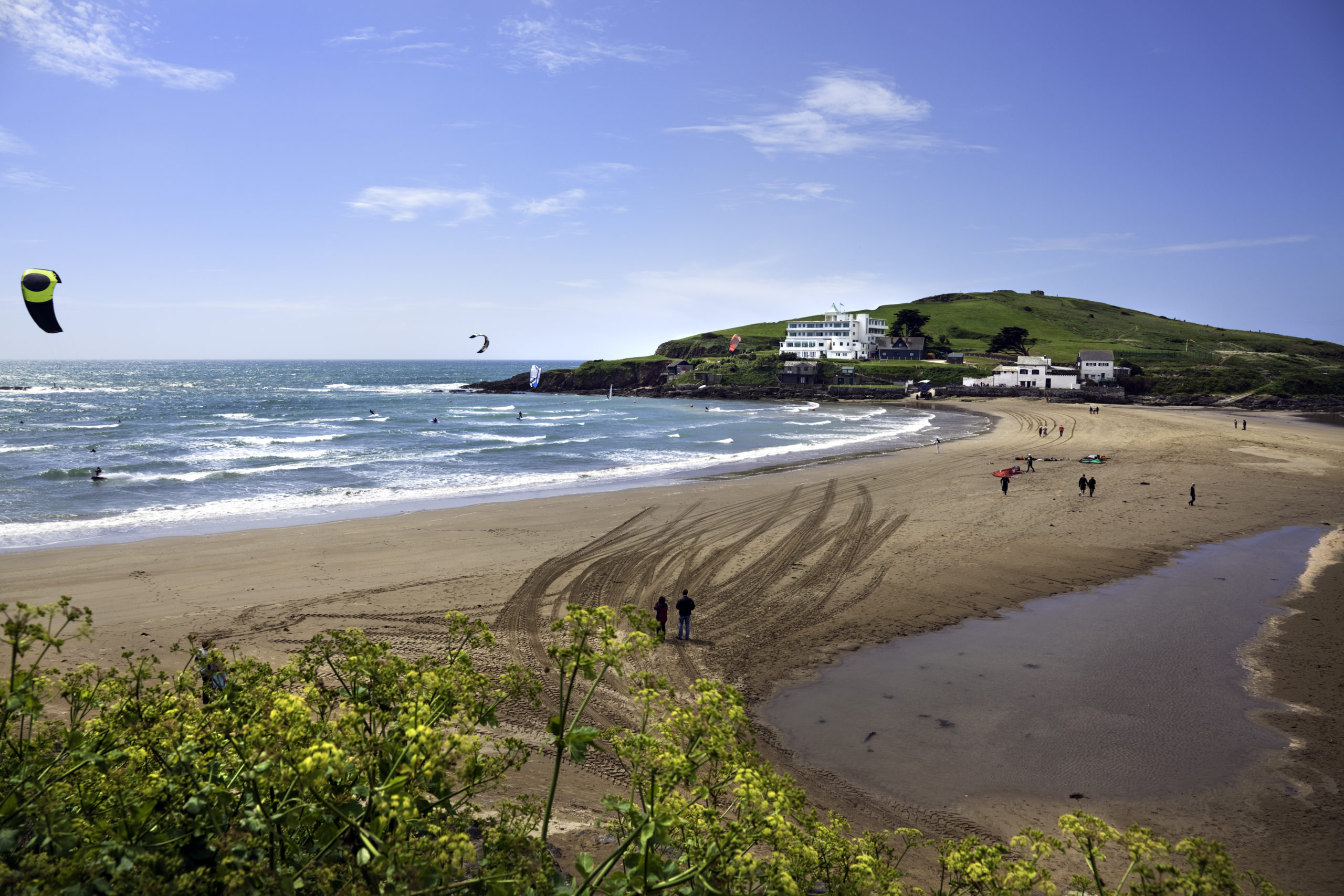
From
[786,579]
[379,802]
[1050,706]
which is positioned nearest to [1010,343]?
[786,579]

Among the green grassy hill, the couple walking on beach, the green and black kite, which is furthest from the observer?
the green grassy hill

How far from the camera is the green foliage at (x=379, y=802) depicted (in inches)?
111

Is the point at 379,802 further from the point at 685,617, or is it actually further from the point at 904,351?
the point at 904,351

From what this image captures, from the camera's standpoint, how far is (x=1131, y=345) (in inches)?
5512

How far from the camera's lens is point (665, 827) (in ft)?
10.6

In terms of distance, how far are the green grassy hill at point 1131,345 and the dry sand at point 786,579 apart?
7615cm

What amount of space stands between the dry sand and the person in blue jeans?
20 cm

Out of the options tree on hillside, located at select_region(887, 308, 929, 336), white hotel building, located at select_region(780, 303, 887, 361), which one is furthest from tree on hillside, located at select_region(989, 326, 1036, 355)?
white hotel building, located at select_region(780, 303, 887, 361)

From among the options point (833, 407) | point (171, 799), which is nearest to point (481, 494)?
point (171, 799)

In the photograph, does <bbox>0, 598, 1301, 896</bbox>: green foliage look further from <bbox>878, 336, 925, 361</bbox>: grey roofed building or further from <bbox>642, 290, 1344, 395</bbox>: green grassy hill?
<bbox>878, 336, 925, 361</bbox>: grey roofed building

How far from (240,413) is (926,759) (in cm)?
8509

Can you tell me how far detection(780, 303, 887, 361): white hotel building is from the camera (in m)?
127

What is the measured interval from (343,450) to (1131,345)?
148163mm

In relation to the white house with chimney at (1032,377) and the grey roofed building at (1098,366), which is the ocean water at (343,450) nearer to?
the white house with chimney at (1032,377)
